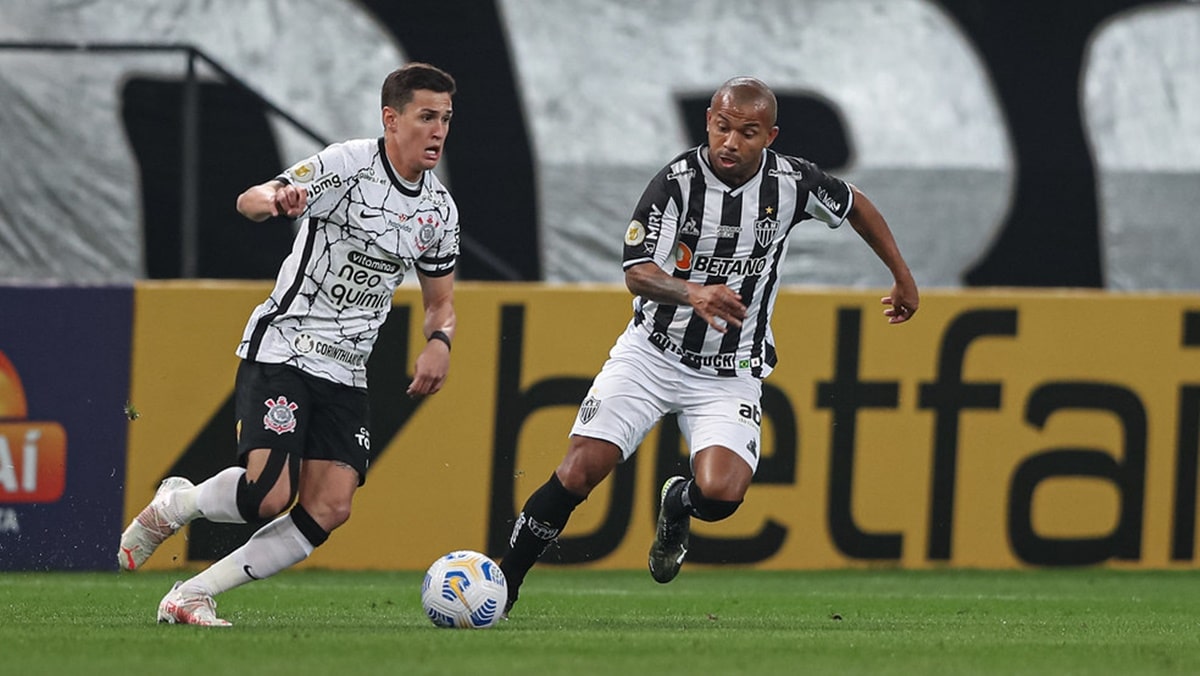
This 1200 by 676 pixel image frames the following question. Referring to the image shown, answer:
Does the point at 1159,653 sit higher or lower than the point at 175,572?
higher

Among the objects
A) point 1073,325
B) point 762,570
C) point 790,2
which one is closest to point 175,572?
point 762,570

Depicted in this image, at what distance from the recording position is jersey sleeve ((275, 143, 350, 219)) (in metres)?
7.01

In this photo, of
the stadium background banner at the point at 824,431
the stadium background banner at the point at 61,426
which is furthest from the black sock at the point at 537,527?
the stadium background banner at the point at 61,426

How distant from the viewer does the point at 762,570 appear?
10.9m

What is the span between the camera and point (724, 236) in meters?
7.59

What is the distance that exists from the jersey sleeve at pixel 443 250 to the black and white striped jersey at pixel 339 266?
0.12m

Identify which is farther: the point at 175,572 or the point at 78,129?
the point at 78,129

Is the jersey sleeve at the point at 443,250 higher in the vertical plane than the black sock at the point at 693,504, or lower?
higher

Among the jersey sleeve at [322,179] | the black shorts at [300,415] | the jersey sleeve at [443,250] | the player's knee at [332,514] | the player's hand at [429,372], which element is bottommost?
the player's knee at [332,514]

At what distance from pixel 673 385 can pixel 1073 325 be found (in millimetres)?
4203

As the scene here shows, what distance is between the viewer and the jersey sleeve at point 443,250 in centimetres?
734

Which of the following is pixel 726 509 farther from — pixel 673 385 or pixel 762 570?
pixel 762 570

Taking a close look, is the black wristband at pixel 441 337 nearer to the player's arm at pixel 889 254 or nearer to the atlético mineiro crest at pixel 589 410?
the atlético mineiro crest at pixel 589 410

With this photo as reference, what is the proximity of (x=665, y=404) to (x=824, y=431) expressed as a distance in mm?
3295
